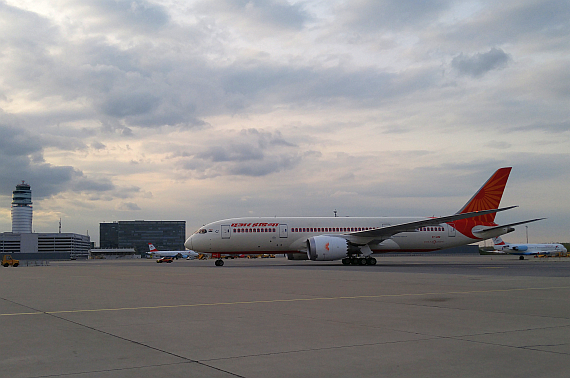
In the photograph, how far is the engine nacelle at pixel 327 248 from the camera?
33906mm

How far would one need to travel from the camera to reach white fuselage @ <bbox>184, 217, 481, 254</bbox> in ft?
121

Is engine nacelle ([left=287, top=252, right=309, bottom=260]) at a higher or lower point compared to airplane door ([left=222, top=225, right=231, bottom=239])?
lower

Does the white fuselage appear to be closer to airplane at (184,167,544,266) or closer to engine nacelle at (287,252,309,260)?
airplane at (184,167,544,266)

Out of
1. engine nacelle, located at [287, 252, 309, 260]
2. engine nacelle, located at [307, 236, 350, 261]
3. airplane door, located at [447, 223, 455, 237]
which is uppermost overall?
airplane door, located at [447, 223, 455, 237]

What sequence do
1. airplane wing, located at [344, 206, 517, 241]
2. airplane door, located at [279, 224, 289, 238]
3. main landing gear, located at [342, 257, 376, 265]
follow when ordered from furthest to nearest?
airplane door, located at [279, 224, 289, 238] → main landing gear, located at [342, 257, 376, 265] → airplane wing, located at [344, 206, 517, 241]

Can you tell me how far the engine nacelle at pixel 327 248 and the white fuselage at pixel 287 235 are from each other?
111 inches

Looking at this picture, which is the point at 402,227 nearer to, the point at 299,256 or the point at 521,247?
the point at 299,256

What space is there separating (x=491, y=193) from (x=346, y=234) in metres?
12.6

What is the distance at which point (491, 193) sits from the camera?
3934 centimetres

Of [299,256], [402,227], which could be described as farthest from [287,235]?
[402,227]

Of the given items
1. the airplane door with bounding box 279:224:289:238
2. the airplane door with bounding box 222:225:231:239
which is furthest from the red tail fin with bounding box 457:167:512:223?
the airplane door with bounding box 222:225:231:239

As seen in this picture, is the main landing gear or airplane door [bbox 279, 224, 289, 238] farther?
airplane door [bbox 279, 224, 289, 238]

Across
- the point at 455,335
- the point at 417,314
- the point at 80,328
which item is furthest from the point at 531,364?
the point at 80,328

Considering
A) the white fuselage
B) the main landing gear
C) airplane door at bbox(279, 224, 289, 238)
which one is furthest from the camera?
airplane door at bbox(279, 224, 289, 238)
